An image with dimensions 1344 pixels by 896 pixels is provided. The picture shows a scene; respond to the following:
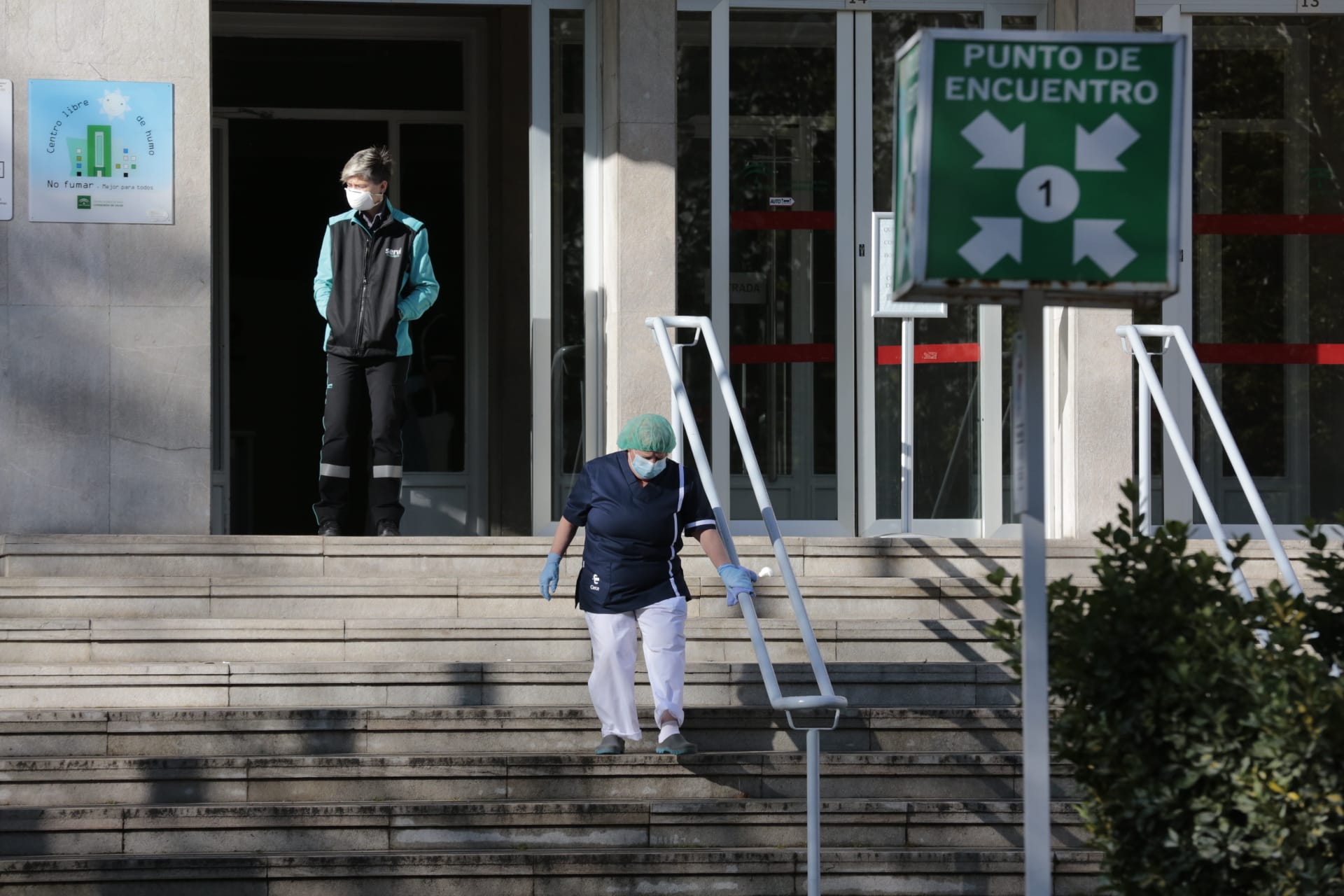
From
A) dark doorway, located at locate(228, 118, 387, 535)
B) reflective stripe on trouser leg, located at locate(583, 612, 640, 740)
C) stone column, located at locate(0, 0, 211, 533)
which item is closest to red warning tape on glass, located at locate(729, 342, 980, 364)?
stone column, located at locate(0, 0, 211, 533)

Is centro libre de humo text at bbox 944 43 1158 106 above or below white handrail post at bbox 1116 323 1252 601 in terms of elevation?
above

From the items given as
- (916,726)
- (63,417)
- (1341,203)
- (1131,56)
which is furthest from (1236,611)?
(1341,203)

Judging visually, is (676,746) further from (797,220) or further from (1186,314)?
(1186,314)

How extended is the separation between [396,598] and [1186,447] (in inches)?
140

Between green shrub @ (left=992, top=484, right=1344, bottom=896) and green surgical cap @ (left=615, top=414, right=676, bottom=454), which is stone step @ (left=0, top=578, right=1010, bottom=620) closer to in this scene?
green surgical cap @ (left=615, top=414, right=676, bottom=454)

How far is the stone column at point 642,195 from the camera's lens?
398 inches

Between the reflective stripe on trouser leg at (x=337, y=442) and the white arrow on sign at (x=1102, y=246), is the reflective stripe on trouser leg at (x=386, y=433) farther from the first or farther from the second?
the white arrow on sign at (x=1102, y=246)

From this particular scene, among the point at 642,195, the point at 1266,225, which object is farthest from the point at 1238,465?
the point at 642,195

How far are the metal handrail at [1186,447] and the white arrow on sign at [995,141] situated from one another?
10.0 feet

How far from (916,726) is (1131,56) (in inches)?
140

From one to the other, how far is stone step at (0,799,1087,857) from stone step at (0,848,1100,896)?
12 centimetres

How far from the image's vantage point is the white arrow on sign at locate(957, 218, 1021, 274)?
4.48 metres

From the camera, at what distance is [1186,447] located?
9227 millimetres

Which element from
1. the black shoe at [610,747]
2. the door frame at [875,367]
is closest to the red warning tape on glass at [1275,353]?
the door frame at [875,367]
